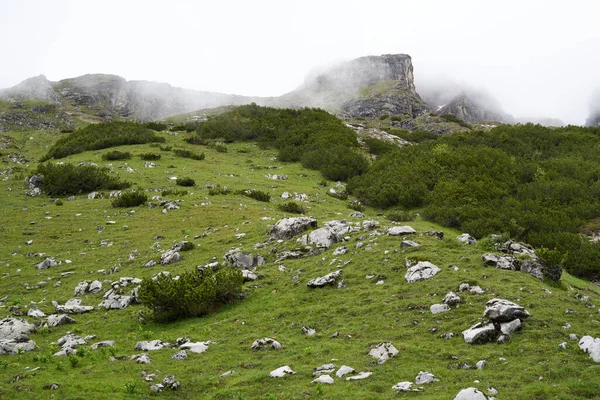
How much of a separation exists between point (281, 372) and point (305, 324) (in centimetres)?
367

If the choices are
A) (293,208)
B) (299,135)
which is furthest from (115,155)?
(293,208)

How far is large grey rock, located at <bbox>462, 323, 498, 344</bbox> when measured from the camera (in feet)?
35.2

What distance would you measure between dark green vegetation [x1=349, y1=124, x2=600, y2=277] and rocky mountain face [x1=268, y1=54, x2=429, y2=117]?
273ft

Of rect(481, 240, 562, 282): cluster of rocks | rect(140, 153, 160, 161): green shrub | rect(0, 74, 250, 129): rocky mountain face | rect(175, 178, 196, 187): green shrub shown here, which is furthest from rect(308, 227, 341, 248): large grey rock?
rect(0, 74, 250, 129): rocky mountain face

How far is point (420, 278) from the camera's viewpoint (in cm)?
1554

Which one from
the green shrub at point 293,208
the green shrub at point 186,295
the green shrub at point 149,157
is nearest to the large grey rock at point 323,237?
the green shrub at point 186,295

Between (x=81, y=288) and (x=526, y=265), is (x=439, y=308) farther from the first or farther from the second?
(x=81, y=288)

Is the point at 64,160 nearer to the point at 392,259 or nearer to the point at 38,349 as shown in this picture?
the point at 38,349

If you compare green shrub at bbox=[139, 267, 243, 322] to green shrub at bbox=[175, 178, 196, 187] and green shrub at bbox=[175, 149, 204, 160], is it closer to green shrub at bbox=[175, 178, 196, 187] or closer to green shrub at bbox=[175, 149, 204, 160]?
green shrub at bbox=[175, 178, 196, 187]

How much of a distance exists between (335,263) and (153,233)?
47.3ft

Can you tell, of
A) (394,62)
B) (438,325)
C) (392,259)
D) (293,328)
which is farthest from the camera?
(394,62)

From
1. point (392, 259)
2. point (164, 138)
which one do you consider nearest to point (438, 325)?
point (392, 259)

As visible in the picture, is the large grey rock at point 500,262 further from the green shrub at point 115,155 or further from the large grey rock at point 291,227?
the green shrub at point 115,155

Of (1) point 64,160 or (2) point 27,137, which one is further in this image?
(2) point 27,137
